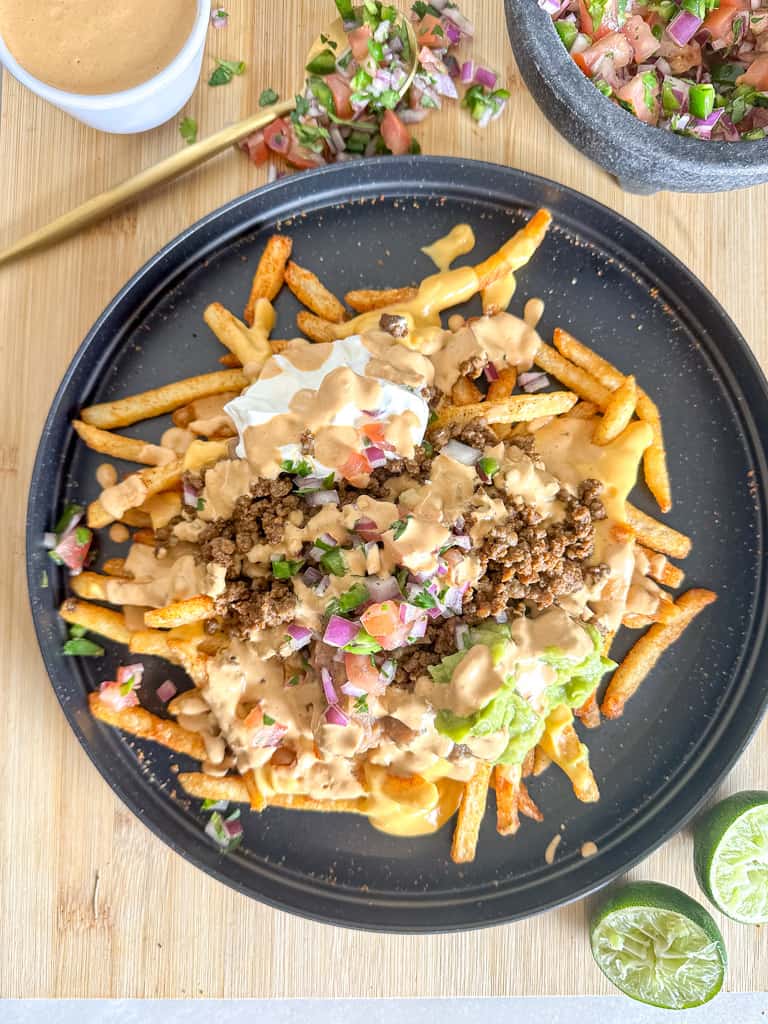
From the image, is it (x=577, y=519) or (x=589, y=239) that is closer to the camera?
Result: (x=577, y=519)

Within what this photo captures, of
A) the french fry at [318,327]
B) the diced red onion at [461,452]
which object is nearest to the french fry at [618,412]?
the diced red onion at [461,452]

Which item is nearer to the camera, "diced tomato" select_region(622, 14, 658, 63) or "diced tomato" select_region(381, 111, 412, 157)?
"diced tomato" select_region(622, 14, 658, 63)

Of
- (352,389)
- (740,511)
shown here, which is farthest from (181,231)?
(740,511)

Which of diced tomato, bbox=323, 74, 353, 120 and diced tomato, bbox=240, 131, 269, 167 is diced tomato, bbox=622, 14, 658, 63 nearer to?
diced tomato, bbox=323, 74, 353, 120

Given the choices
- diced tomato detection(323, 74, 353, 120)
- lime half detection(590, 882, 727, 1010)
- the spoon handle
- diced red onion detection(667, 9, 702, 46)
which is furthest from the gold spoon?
lime half detection(590, 882, 727, 1010)

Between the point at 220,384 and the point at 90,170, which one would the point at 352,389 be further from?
the point at 90,170

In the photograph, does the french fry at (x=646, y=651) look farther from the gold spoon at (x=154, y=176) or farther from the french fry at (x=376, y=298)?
the gold spoon at (x=154, y=176)
